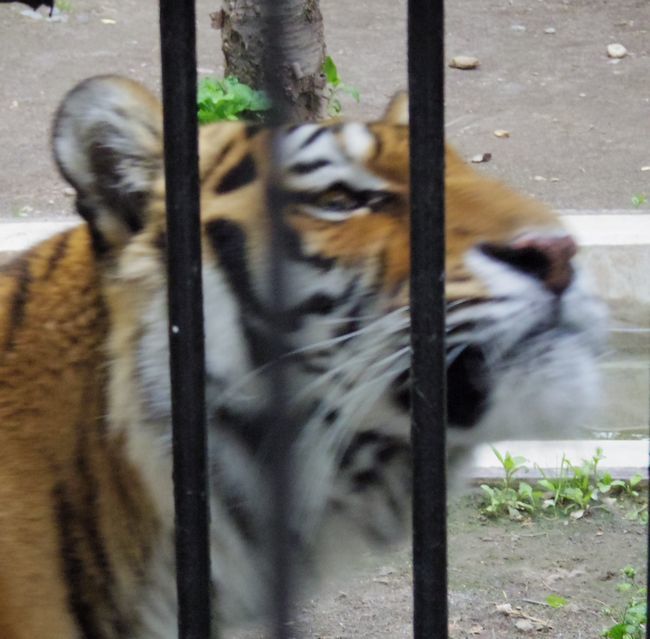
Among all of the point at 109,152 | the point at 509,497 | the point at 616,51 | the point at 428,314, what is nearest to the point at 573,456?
the point at 509,497

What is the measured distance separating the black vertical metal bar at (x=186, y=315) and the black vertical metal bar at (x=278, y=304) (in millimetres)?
69

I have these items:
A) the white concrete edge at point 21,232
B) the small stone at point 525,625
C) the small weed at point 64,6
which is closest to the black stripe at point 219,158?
the small stone at point 525,625

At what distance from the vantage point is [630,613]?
110 inches

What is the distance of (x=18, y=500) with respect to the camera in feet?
5.73

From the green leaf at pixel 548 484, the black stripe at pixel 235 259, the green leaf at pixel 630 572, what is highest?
the black stripe at pixel 235 259

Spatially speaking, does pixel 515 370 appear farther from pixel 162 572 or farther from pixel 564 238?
pixel 162 572

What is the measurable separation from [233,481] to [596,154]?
17.7ft

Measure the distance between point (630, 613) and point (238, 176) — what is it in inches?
63.3

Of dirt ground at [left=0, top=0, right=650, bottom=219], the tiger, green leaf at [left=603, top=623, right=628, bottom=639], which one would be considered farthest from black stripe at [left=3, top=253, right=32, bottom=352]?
dirt ground at [left=0, top=0, right=650, bottom=219]

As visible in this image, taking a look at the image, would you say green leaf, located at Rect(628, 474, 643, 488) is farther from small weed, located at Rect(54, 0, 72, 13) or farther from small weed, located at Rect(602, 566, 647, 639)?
small weed, located at Rect(54, 0, 72, 13)

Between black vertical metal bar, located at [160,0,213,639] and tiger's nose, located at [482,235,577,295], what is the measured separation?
0.63m

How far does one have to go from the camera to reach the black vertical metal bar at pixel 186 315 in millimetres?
1021

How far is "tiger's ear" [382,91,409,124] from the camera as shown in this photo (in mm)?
1994

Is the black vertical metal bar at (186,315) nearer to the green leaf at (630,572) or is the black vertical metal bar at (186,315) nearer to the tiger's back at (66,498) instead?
the tiger's back at (66,498)
